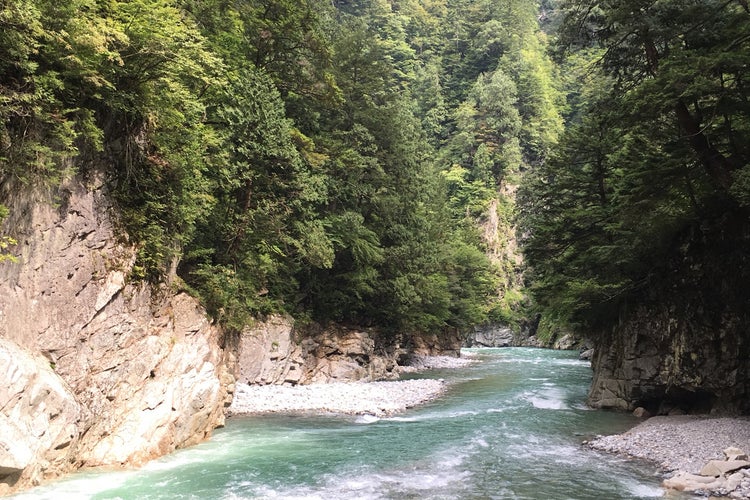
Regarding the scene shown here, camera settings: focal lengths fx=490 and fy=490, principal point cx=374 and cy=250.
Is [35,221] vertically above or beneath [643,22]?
beneath

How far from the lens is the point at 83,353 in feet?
31.1

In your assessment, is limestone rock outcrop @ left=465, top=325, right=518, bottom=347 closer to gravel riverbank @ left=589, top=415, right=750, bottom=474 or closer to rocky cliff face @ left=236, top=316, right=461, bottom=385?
rocky cliff face @ left=236, top=316, right=461, bottom=385

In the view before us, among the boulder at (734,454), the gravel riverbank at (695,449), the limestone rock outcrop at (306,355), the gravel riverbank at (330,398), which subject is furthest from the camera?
the limestone rock outcrop at (306,355)

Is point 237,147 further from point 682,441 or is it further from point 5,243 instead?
point 682,441

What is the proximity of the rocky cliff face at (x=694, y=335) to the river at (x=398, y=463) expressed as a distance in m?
1.44

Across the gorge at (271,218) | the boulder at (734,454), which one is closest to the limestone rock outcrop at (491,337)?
the gorge at (271,218)

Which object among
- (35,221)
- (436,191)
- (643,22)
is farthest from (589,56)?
(35,221)

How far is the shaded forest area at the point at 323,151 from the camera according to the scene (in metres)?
9.18

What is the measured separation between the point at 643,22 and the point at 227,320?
1425cm

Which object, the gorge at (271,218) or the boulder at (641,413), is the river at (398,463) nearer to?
the boulder at (641,413)

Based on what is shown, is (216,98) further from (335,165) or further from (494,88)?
(494,88)

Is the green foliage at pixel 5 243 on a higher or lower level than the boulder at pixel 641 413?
higher

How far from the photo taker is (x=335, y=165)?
24328 mm

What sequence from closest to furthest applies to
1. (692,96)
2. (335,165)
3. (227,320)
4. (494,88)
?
(692,96) → (227,320) → (335,165) → (494,88)
